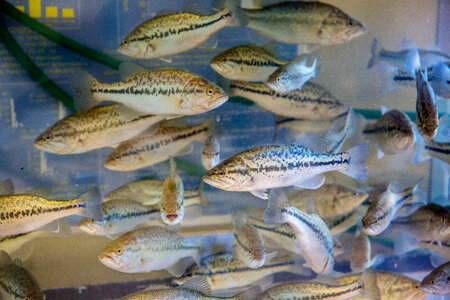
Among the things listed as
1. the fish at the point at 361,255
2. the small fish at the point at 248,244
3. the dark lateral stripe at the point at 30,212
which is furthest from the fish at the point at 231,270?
the dark lateral stripe at the point at 30,212

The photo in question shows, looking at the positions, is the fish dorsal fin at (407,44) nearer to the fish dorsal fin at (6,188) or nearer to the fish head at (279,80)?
the fish head at (279,80)

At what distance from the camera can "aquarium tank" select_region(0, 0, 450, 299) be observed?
1790 millimetres

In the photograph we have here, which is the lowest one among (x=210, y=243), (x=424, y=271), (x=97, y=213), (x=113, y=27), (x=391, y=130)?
(x=424, y=271)

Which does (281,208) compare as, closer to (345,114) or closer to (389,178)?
Answer: (345,114)

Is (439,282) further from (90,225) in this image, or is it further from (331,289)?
(90,225)

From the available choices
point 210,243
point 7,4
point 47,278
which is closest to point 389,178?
point 210,243

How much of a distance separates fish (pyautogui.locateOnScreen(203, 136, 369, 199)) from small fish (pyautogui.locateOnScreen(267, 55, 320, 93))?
322mm

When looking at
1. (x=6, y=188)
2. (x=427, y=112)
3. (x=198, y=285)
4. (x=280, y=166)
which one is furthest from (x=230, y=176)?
(x=6, y=188)

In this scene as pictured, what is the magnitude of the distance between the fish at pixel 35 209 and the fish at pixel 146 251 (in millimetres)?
181

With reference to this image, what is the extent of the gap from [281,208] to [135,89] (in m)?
0.79

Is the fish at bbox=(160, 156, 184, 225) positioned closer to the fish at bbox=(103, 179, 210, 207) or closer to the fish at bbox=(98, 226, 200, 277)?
the fish at bbox=(98, 226, 200, 277)

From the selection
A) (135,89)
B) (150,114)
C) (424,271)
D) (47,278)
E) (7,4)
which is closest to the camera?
(135,89)

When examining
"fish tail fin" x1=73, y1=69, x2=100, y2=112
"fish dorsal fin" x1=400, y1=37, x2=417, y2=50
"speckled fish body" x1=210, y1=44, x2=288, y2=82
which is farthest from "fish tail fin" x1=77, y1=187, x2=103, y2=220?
"fish dorsal fin" x1=400, y1=37, x2=417, y2=50

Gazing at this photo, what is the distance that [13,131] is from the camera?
2.30 meters
